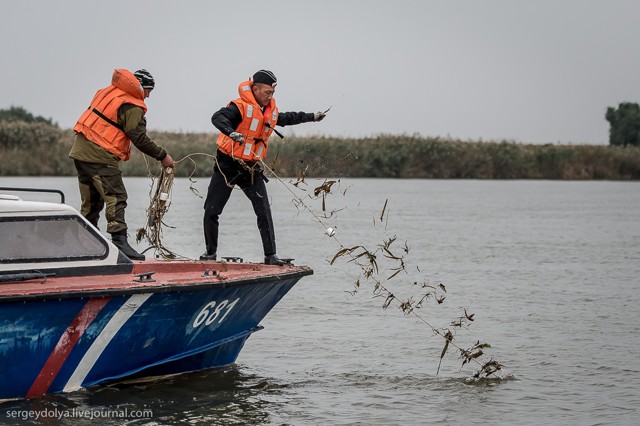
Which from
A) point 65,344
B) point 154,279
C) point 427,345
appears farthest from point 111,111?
point 427,345

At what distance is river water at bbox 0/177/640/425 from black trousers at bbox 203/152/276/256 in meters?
0.61

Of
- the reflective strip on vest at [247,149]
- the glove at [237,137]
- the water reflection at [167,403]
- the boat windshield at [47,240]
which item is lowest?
the water reflection at [167,403]

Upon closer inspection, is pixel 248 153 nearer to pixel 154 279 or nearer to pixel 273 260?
pixel 273 260

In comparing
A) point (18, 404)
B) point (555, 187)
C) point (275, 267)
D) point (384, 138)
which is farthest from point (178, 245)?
point (555, 187)

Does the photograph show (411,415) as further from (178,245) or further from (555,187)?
(555,187)

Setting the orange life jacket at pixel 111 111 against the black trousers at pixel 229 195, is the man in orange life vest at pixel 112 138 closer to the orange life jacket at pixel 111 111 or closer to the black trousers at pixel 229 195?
the orange life jacket at pixel 111 111

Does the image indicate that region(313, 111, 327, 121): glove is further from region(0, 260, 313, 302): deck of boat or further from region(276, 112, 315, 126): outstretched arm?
region(0, 260, 313, 302): deck of boat

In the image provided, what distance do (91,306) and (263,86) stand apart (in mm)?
2331

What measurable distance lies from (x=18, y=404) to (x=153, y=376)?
1.14 metres

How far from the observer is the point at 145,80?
922 centimetres

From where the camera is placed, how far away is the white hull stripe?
7.75m

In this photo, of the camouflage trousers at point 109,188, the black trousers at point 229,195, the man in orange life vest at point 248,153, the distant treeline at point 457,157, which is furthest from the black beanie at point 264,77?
the distant treeline at point 457,157

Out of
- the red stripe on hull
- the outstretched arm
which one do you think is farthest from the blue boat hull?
the outstretched arm

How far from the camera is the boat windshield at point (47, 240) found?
7.91m
